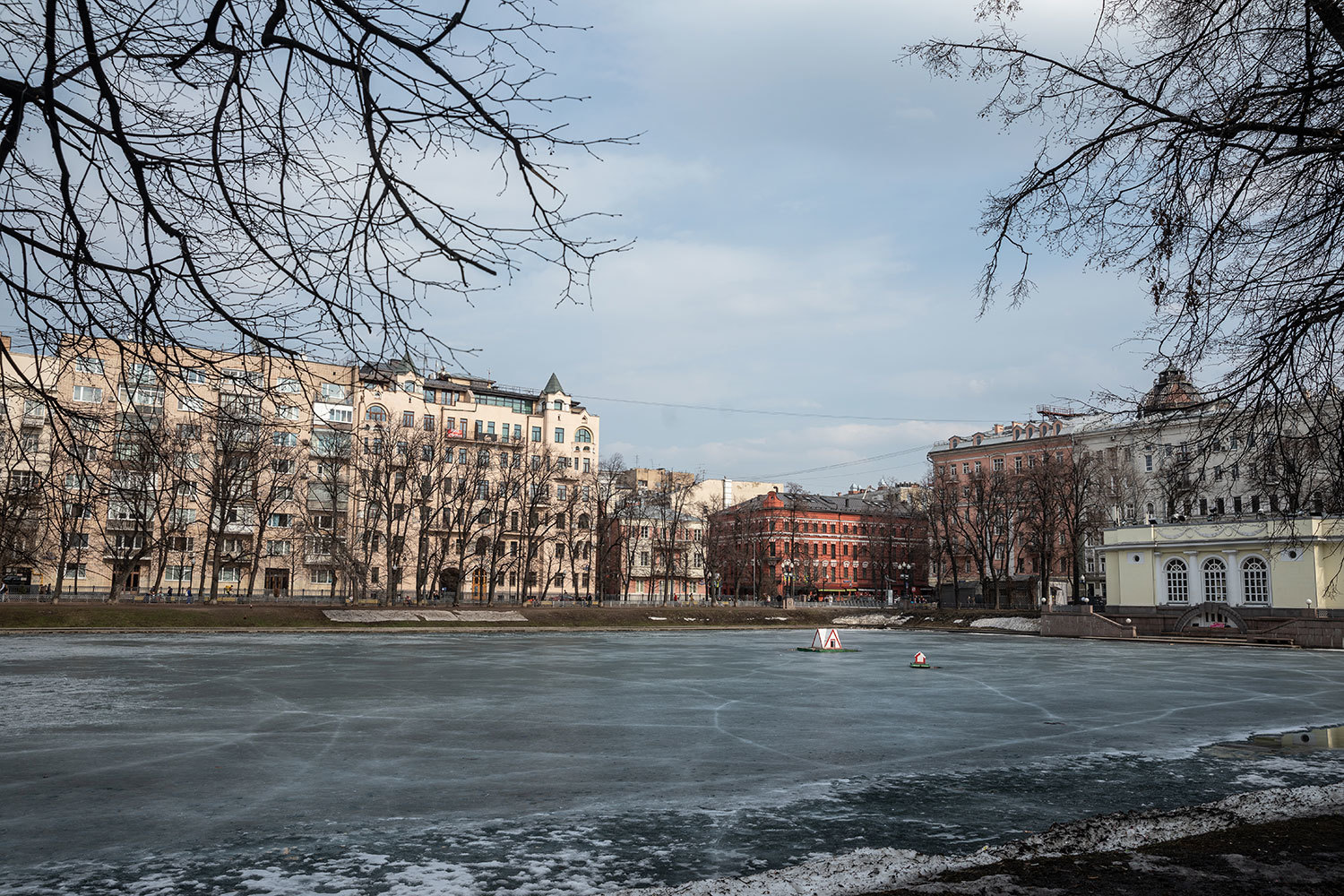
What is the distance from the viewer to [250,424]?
24.7 feet

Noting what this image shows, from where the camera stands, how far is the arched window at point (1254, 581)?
2409 inches

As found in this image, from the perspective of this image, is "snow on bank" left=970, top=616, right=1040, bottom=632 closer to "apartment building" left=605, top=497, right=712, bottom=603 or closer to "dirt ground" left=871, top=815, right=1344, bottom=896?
"apartment building" left=605, top=497, right=712, bottom=603

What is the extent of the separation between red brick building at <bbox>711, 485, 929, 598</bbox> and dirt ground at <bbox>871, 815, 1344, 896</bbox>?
103 meters

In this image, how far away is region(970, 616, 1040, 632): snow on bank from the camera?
222 feet

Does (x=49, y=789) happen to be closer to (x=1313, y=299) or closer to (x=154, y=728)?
(x=154, y=728)

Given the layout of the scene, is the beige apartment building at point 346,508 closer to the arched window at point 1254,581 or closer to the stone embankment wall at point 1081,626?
the stone embankment wall at point 1081,626

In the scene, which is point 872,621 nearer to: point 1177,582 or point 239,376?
point 1177,582

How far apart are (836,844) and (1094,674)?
77.1 feet

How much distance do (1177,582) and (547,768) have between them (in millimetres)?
64640

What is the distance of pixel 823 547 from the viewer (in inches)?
5261

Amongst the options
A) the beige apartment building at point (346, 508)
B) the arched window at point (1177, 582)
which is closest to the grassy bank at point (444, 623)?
the beige apartment building at point (346, 508)

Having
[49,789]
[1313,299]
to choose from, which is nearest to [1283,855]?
[1313,299]

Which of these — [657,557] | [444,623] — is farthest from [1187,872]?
[657,557]

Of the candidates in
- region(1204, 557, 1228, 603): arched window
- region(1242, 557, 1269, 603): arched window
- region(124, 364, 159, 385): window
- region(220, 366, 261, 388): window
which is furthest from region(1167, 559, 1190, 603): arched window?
region(124, 364, 159, 385): window
